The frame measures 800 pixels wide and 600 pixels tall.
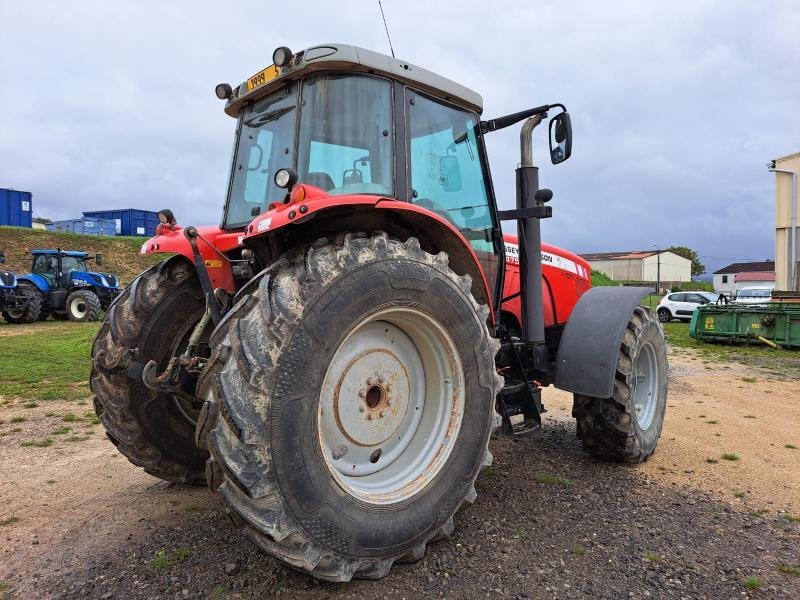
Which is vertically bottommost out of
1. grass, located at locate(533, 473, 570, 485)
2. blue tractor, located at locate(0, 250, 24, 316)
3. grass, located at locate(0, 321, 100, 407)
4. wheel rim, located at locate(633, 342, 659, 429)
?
grass, located at locate(533, 473, 570, 485)

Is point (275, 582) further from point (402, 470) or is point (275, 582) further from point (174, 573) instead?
point (402, 470)

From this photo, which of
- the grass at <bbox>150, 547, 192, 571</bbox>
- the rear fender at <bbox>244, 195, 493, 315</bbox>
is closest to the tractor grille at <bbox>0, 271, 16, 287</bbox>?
the grass at <bbox>150, 547, 192, 571</bbox>

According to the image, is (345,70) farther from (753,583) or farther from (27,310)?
(27,310)

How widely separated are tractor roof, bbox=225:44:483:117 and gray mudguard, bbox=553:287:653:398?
5.67 ft

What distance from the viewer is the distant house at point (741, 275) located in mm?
56706

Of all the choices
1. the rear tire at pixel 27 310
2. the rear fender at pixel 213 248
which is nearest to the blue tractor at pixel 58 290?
the rear tire at pixel 27 310

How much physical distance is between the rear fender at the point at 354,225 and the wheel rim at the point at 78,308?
1852 cm

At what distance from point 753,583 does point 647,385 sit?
89.2 inches

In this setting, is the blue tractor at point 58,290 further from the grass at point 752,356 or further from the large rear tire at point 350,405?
the large rear tire at point 350,405

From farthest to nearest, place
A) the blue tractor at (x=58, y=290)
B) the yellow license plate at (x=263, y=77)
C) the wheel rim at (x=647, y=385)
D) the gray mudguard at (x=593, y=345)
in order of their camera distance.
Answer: the blue tractor at (x=58, y=290)
the wheel rim at (x=647, y=385)
the gray mudguard at (x=593, y=345)
the yellow license plate at (x=263, y=77)

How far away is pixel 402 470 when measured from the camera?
2812 millimetres

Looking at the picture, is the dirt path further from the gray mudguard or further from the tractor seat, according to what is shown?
the tractor seat

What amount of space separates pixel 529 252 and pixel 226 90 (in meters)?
2.31

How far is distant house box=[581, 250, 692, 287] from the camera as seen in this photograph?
60.5 m
